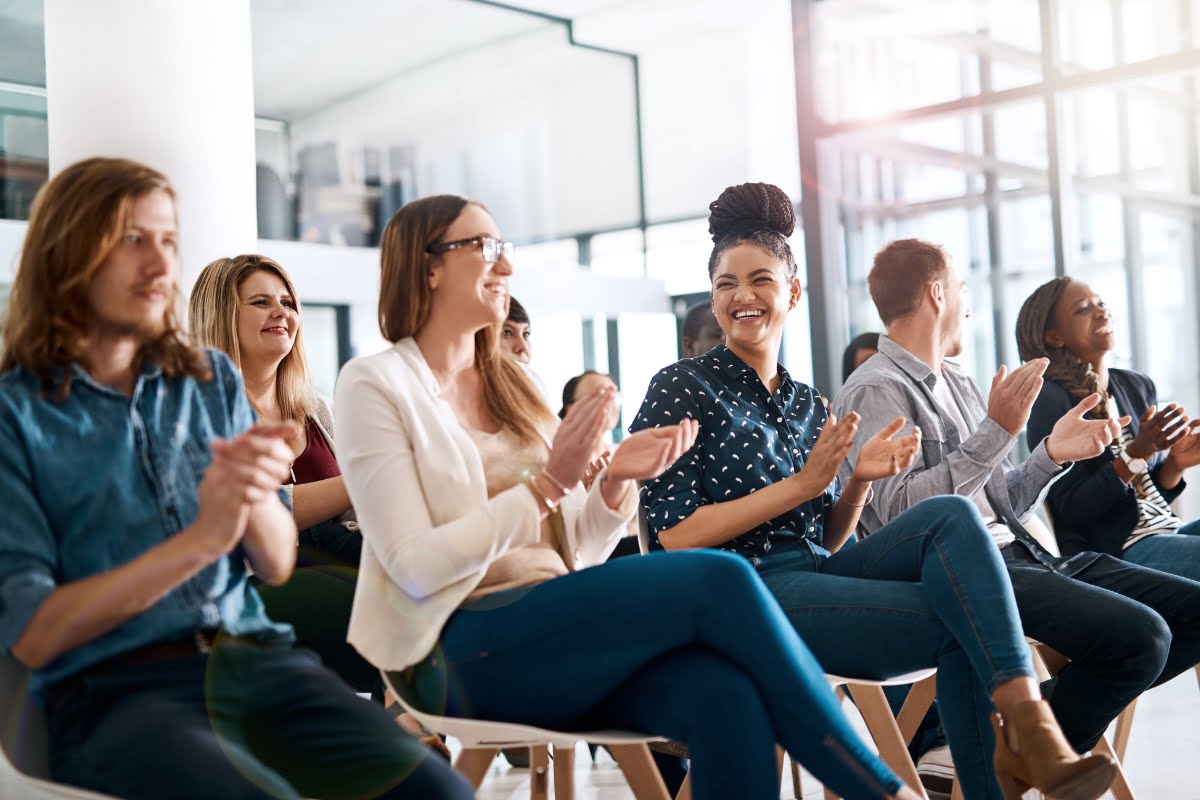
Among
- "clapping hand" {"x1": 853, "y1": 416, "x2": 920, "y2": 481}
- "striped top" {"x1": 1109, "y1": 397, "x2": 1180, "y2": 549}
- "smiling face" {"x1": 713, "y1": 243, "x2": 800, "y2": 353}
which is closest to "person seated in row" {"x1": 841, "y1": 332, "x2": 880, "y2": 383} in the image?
"striped top" {"x1": 1109, "y1": 397, "x2": 1180, "y2": 549}

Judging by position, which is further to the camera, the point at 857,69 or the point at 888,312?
the point at 857,69

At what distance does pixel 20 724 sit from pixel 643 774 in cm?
111

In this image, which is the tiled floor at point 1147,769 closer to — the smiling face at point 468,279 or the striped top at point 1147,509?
the striped top at point 1147,509

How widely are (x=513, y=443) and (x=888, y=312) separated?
1.19 m

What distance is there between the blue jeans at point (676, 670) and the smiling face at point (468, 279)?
1.55ft

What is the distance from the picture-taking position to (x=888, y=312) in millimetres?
2779

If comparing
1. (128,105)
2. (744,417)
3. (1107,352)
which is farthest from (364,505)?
(1107,352)

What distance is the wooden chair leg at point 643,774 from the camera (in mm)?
2184

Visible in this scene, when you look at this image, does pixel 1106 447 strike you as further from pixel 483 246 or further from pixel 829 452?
pixel 483 246

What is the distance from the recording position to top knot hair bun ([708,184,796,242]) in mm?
2449

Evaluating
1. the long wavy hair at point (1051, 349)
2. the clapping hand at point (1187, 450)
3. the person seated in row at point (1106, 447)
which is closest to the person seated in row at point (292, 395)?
the person seated in row at point (1106, 447)

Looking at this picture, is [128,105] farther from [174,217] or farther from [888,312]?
[888,312]

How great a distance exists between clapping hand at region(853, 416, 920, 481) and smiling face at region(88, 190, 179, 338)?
4.21 feet

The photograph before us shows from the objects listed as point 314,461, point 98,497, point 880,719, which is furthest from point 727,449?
point 98,497
